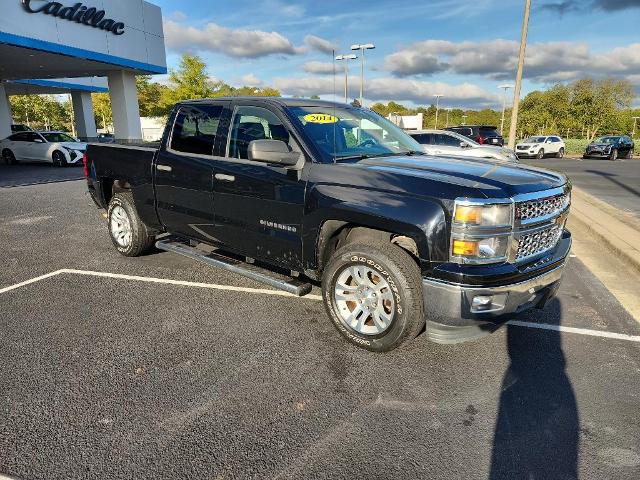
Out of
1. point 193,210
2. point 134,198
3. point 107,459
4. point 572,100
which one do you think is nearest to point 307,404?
point 107,459

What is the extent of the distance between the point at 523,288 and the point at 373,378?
48.0 inches

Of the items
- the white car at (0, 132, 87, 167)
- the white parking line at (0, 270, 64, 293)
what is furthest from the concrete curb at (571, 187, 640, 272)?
the white car at (0, 132, 87, 167)

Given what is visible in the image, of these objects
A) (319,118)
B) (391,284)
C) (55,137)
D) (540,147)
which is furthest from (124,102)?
(540,147)

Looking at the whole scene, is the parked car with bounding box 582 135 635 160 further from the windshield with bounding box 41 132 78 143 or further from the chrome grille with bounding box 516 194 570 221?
the chrome grille with bounding box 516 194 570 221

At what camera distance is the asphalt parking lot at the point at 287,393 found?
2.39 m

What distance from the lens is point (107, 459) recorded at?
2.38m

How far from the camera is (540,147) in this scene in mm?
30984

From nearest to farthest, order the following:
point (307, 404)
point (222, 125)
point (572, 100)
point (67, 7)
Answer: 1. point (307, 404)
2. point (222, 125)
3. point (67, 7)
4. point (572, 100)

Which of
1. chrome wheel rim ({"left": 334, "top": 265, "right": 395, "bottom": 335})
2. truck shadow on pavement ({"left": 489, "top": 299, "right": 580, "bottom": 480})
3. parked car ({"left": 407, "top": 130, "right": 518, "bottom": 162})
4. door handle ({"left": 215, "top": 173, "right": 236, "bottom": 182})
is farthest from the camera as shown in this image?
parked car ({"left": 407, "top": 130, "right": 518, "bottom": 162})

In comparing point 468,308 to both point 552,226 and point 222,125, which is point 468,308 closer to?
point 552,226

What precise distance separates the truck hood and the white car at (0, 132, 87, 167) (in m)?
18.9

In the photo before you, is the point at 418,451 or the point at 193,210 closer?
the point at 418,451

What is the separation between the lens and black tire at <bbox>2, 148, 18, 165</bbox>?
20.8 metres

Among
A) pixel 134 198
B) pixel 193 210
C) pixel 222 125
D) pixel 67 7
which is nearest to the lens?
pixel 222 125
